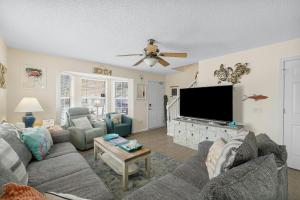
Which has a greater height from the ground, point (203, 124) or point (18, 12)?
point (18, 12)

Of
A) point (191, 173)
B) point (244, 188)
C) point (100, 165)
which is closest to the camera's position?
point (244, 188)

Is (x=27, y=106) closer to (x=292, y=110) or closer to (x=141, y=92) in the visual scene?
(x=141, y=92)

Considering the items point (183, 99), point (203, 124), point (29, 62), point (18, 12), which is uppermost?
point (18, 12)

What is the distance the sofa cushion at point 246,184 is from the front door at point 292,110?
2473 mm

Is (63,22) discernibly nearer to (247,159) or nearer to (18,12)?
(18,12)

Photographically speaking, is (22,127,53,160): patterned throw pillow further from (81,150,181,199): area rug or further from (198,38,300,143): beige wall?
(198,38,300,143): beige wall

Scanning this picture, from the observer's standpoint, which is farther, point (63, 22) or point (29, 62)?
point (29, 62)

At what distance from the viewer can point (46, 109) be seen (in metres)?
3.46

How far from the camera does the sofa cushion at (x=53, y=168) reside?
4.81 feet

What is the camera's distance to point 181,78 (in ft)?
18.3

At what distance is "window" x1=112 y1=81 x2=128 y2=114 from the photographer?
5.33 metres

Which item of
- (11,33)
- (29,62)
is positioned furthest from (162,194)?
(29,62)

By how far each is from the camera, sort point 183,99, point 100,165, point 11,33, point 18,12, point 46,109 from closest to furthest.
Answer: point 18,12 → point 11,33 → point 100,165 → point 46,109 → point 183,99

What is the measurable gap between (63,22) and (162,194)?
2491mm
